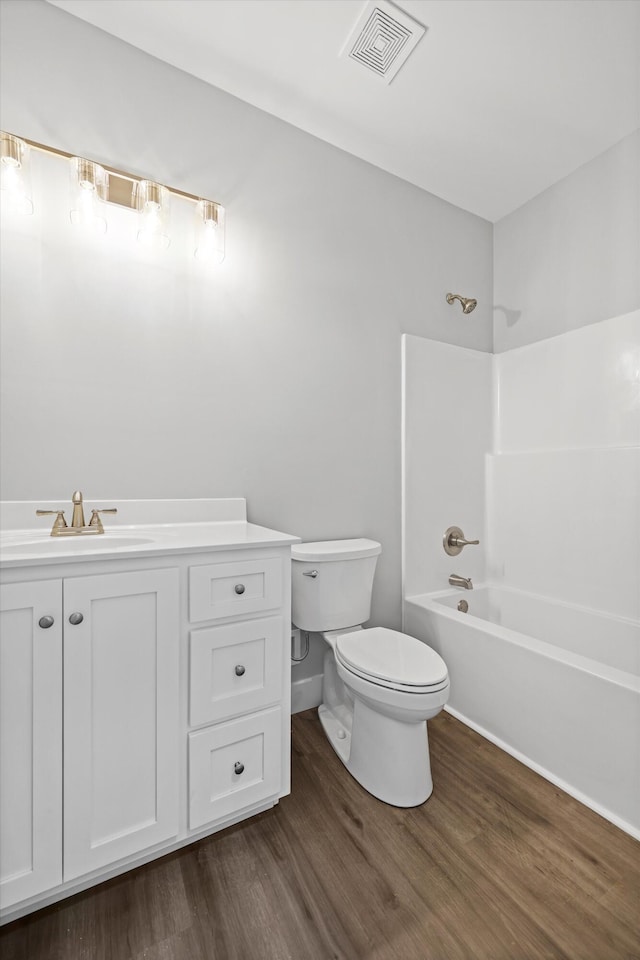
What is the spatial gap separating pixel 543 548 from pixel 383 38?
7.14ft

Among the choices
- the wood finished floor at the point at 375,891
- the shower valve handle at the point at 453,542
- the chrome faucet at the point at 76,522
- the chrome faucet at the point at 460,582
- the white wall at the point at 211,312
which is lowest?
the wood finished floor at the point at 375,891

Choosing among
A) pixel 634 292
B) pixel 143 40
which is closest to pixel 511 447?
pixel 634 292

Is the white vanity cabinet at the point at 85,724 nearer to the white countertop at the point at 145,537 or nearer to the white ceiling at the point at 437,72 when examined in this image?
the white countertop at the point at 145,537

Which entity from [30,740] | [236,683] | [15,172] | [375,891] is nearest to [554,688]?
[375,891]

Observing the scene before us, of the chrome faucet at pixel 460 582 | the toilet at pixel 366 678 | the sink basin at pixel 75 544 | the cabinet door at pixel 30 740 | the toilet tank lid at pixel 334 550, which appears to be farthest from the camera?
the chrome faucet at pixel 460 582

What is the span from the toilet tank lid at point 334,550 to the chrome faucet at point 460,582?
64 centimetres

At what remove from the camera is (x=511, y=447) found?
2.45 meters

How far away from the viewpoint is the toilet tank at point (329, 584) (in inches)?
68.0

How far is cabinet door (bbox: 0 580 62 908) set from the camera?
98cm

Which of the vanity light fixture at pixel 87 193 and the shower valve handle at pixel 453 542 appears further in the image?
the shower valve handle at pixel 453 542

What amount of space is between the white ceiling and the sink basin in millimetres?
1702

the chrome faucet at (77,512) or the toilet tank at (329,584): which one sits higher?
the chrome faucet at (77,512)

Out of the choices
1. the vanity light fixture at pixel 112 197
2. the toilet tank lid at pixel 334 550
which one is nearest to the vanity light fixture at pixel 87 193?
the vanity light fixture at pixel 112 197

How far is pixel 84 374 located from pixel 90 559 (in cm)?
72
